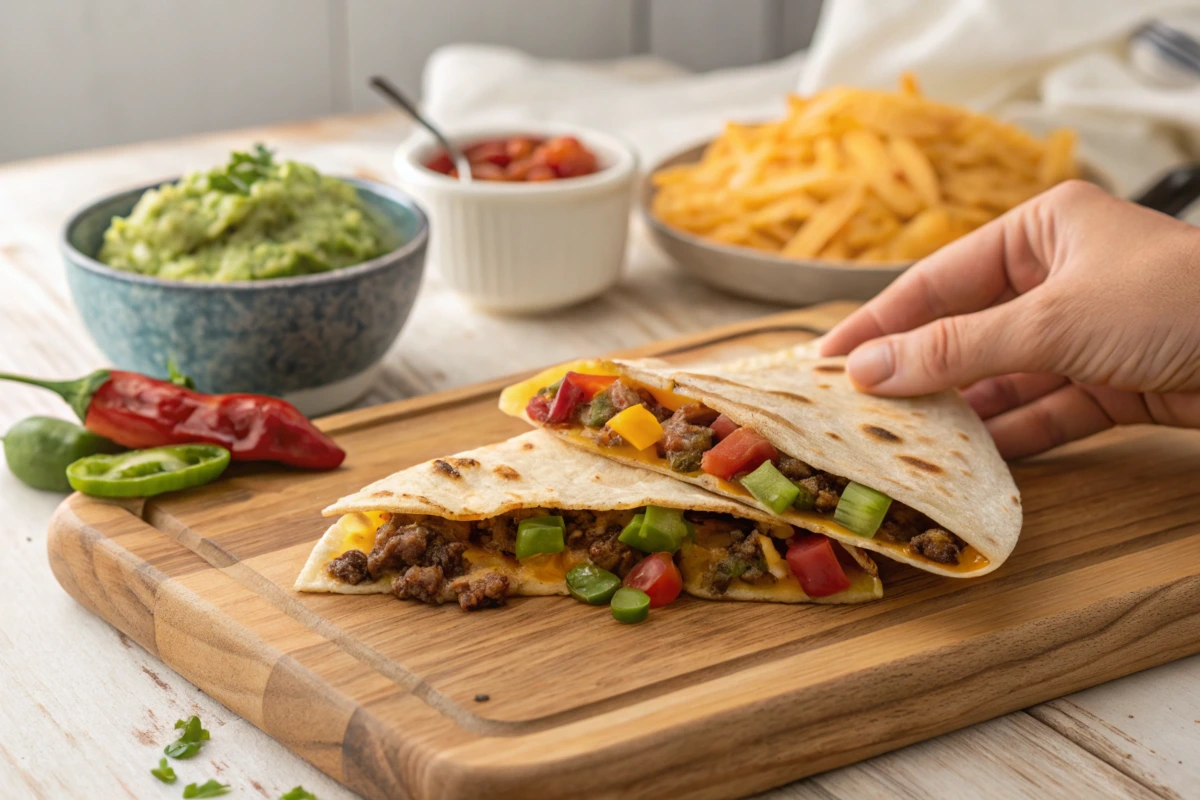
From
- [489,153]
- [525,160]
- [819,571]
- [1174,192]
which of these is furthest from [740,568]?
[1174,192]

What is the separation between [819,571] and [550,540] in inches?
A: 20.7

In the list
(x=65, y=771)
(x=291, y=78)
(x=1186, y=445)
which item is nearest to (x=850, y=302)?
(x=1186, y=445)

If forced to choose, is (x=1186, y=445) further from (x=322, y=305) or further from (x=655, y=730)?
(x=322, y=305)

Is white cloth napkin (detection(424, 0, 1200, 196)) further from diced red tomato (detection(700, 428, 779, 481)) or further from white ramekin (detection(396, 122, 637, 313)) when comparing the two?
diced red tomato (detection(700, 428, 779, 481))

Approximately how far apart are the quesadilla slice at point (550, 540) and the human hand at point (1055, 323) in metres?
0.55

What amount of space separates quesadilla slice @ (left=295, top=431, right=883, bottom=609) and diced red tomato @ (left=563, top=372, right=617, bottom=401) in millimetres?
190

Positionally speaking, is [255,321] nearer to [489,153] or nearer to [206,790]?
[489,153]

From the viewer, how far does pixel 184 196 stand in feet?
11.4

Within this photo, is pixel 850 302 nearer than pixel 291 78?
Yes

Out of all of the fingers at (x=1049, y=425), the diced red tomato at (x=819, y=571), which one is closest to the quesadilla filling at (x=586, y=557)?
the diced red tomato at (x=819, y=571)

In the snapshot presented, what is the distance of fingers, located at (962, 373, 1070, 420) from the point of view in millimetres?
3314

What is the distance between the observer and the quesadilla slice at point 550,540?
8.21 feet

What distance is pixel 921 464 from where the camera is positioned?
267 centimetres

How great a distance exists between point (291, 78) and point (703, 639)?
254 inches
